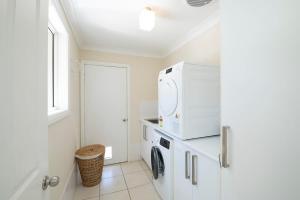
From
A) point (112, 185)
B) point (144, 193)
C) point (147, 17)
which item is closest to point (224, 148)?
point (147, 17)

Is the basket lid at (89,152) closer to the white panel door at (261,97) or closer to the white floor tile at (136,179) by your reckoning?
the white floor tile at (136,179)

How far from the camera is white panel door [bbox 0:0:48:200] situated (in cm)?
41

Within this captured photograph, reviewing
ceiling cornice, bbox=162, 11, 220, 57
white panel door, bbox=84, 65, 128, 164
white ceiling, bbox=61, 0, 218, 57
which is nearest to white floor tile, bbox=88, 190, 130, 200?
white panel door, bbox=84, 65, 128, 164

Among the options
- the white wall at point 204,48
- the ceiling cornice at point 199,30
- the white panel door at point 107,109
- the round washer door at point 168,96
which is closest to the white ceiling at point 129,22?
the ceiling cornice at point 199,30

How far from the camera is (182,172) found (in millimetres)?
1362

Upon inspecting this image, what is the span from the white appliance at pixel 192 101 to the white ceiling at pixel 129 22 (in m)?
0.74

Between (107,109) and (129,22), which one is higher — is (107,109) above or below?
below

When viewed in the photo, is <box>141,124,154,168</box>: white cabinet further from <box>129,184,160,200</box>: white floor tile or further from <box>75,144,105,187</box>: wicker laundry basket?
<box>75,144,105,187</box>: wicker laundry basket

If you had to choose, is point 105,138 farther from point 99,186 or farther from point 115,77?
point 115,77

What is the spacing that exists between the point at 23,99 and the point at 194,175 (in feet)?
4.32

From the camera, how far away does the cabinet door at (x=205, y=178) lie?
987 millimetres

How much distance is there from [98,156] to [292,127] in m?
2.25

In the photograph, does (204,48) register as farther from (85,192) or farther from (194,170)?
(85,192)

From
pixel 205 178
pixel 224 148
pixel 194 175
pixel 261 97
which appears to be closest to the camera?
pixel 261 97
